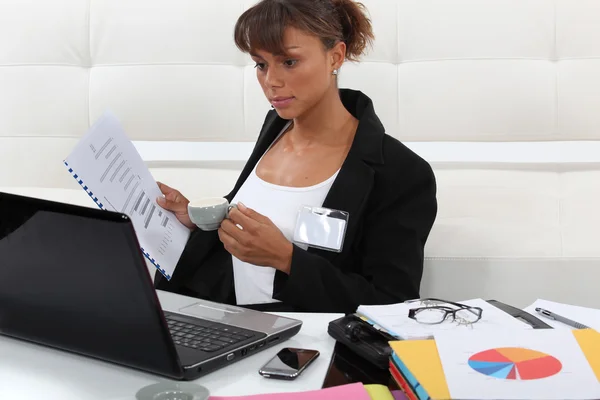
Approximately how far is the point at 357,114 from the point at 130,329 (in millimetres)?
954

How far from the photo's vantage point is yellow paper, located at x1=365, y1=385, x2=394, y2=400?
3.08 feet

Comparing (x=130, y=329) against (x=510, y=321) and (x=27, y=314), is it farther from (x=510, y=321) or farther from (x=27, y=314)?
(x=510, y=321)

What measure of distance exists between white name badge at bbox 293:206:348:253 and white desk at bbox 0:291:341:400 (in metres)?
0.48

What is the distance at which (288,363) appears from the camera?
1025mm

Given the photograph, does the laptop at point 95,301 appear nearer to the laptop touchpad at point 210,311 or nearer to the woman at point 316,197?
the laptop touchpad at point 210,311

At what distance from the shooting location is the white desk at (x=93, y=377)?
3.16 ft

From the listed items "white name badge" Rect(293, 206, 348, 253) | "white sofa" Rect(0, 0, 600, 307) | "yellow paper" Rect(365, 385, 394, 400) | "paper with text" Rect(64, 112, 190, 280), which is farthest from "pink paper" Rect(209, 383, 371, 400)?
"white sofa" Rect(0, 0, 600, 307)

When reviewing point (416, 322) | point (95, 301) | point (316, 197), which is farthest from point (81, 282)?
point (316, 197)

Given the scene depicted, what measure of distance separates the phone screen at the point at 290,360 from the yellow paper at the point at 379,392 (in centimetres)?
10

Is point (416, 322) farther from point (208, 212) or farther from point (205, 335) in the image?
point (208, 212)

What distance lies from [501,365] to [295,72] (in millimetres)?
878

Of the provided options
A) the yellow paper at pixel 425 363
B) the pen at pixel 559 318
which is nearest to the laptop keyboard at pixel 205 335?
the yellow paper at pixel 425 363

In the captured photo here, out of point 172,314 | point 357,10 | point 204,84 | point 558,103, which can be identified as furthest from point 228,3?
point 172,314

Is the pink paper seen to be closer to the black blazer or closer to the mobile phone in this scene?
the mobile phone
